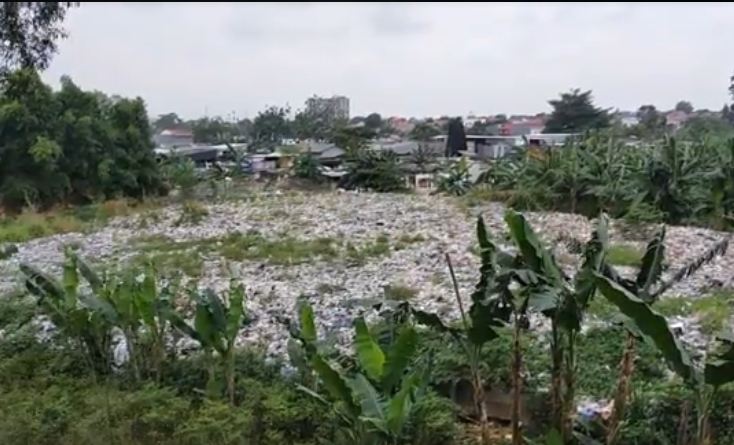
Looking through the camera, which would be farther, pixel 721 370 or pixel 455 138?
pixel 455 138

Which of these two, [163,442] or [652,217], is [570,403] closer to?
[163,442]

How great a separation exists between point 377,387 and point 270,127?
17.6m

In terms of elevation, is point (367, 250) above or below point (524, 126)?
below

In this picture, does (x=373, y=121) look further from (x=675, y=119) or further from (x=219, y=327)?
(x=219, y=327)

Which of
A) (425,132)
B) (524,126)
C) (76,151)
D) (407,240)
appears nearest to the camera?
(407,240)

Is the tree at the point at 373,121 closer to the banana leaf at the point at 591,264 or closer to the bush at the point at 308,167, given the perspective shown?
the bush at the point at 308,167

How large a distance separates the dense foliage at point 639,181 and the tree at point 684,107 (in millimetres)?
429

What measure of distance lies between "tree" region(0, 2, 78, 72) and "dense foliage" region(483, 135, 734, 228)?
6.99m

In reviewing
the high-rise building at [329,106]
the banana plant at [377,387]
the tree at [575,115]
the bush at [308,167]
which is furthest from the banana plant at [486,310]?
the bush at [308,167]

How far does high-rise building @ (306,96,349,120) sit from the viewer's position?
58.1ft

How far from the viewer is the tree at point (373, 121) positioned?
1766 cm

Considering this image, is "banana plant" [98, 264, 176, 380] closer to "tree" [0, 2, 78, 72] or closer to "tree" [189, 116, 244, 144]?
"tree" [0, 2, 78, 72]

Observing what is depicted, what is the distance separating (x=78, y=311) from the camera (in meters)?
4.00

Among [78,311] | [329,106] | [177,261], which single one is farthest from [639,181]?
[329,106]
